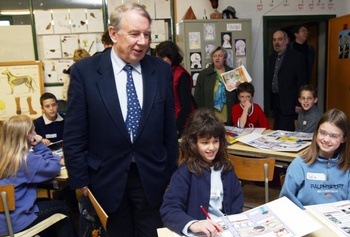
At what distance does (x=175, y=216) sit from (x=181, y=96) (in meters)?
1.67

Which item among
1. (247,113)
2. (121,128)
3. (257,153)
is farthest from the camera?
(247,113)

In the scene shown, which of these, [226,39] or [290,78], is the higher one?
[226,39]

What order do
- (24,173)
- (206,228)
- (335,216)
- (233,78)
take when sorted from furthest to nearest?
(233,78) < (24,173) < (335,216) < (206,228)

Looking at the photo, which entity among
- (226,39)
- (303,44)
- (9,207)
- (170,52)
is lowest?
(9,207)

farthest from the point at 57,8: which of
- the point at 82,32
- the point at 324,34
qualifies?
the point at 324,34

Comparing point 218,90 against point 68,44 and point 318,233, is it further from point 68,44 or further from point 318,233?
point 318,233

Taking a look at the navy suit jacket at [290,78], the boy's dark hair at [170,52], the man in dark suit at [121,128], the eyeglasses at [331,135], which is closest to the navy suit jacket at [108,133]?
the man in dark suit at [121,128]

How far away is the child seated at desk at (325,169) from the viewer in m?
1.64

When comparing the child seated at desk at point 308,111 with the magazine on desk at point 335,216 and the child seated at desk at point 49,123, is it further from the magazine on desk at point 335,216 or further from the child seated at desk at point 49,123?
the child seated at desk at point 49,123

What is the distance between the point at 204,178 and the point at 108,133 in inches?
19.5

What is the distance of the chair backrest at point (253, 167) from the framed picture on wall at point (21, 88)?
320 centimetres

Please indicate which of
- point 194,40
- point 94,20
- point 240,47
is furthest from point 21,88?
point 240,47

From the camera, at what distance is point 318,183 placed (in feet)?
5.42

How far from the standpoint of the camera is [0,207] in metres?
1.83
